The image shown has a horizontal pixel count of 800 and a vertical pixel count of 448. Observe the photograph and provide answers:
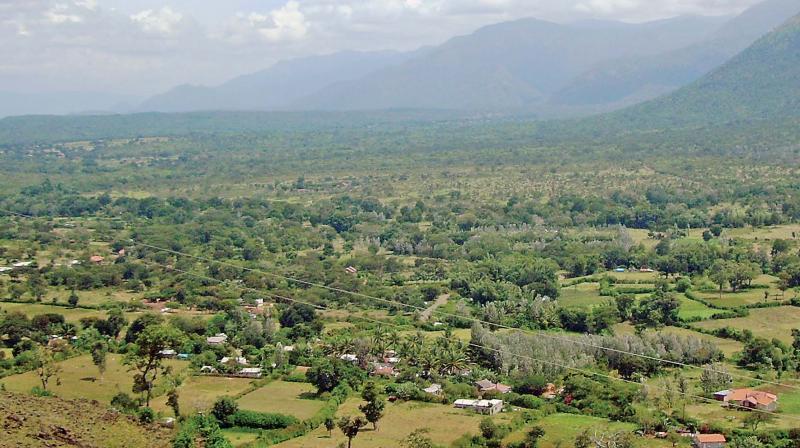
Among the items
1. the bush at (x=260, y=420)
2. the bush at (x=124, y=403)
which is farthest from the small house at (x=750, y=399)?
the bush at (x=124, y=403)

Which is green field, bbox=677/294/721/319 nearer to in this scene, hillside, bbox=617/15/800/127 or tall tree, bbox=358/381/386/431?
tall tree, bbox=358/381/386/431

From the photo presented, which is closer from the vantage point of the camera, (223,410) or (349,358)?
(223,410)

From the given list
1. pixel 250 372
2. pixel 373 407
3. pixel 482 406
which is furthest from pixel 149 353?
pixel 482 406

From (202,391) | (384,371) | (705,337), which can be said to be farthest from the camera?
(705,337)

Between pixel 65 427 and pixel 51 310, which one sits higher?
pixel 65 427

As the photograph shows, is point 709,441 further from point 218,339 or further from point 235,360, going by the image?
point 218,339

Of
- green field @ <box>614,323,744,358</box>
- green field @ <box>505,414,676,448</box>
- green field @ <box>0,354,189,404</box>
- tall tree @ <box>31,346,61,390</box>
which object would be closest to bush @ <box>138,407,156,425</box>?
green field @ <box>0,354,189,404</box>

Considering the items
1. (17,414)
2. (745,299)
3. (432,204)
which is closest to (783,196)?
(432,204)

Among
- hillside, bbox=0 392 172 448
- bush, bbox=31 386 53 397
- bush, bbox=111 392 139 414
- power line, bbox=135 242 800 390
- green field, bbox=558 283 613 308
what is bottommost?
green field, bbox=558 283 613 308
